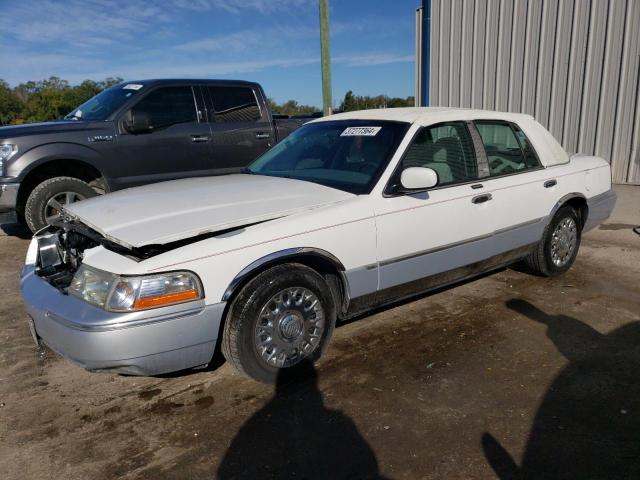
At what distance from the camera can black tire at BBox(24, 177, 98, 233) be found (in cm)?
616

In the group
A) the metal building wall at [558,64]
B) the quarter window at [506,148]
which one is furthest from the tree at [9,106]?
the quarter window at [506,148]

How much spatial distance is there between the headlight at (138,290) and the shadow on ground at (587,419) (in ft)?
5.63

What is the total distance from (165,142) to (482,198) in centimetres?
431

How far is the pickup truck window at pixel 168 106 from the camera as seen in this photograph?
688 cm

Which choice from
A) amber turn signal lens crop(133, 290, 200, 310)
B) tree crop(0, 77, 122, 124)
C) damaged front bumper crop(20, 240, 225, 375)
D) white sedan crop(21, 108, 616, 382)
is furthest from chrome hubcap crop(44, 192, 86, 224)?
tree crop(0, 77, 122, 124)

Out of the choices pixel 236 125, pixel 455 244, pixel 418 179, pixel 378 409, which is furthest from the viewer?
pixel 236 125

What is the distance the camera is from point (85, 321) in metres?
2.74

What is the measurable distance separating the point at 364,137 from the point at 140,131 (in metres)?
3.73

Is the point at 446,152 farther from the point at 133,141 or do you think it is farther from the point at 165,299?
the point at 133,141

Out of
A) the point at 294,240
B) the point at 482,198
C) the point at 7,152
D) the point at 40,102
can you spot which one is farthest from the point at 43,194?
the point at 40,102

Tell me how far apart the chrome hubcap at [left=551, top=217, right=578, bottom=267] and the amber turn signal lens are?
361cm

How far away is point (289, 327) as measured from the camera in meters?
3.25

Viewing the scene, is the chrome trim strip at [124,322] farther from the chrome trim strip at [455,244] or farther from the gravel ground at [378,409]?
the chrome trim strip at [455,244]

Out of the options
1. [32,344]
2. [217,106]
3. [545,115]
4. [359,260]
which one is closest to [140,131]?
[217,106]
